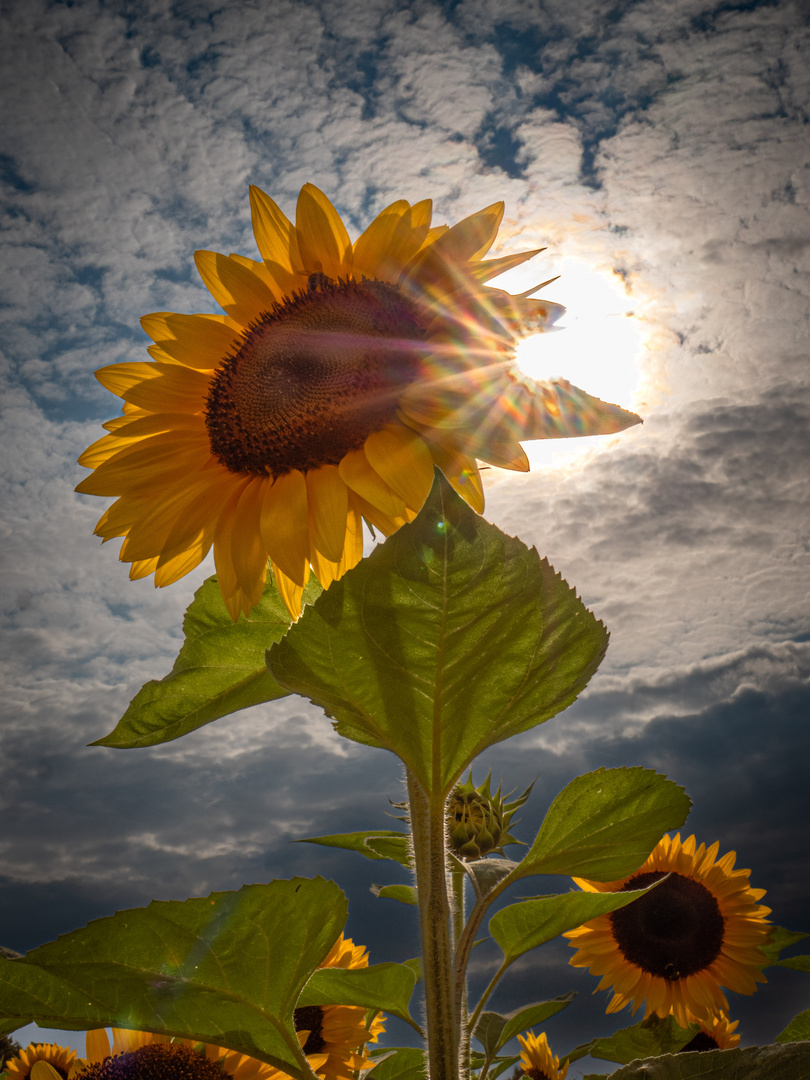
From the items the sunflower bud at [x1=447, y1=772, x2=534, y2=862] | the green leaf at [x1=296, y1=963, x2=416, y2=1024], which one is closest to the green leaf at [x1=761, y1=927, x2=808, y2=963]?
the sunflower bud at [x1=447, y1=772, x2=534, y2=862]

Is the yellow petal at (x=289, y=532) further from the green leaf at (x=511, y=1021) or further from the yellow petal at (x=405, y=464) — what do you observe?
the green leaf at (x=511, y=1021)

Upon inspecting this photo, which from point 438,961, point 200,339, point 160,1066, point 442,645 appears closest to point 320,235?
point 200,339

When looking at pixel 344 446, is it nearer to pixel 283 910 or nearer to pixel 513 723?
pixel 513 723

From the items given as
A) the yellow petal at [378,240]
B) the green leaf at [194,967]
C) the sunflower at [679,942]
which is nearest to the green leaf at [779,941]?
the sunflower at [679,942]

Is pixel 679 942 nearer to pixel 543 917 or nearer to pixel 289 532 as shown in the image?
pixel 543 917

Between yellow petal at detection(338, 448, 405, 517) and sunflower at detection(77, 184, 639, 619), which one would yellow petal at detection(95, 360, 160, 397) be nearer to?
sunflower at detection(77, 184, 639, 619)

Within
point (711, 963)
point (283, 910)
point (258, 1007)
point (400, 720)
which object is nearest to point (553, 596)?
point (400, 720)
